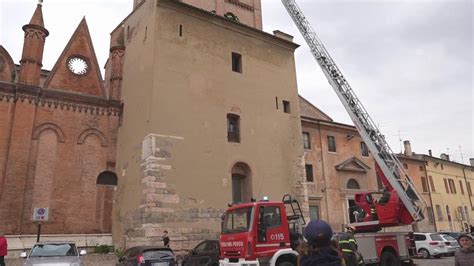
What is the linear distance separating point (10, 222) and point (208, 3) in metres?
16.2

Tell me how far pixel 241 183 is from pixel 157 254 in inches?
361

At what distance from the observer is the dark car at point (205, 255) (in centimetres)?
1415

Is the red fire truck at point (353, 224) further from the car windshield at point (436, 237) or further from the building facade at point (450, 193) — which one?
the building facade at point (450, 193)

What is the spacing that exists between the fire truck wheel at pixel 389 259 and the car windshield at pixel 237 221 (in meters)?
5.41

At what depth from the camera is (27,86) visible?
62.4 ft

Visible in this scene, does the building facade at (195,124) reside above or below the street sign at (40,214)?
above

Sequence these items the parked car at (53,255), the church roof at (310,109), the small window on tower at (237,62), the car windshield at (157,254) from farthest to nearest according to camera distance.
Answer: the church roof at (310,109)
the small window on tower at (237,62)
the car windshield at (157,254)
the parked car at (53,255)

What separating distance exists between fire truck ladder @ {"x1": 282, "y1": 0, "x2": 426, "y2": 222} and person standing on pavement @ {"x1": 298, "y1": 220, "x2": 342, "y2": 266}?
12.4 m

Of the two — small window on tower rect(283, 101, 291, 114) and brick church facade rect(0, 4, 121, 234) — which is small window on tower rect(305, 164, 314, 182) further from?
brick church facade rect(0, 4, 121, 234)

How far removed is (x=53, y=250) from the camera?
12.1m

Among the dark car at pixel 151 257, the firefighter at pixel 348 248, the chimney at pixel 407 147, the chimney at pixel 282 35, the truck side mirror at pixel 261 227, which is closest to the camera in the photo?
the firefighter at pixel 348 248

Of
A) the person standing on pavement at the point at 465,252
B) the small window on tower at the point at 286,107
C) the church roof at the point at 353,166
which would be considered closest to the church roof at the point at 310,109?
the church roof at the point at 353,166

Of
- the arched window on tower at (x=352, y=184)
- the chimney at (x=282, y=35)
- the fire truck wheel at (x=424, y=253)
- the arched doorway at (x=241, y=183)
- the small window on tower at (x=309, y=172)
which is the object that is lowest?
the fire truck wheel at (x=424, y=253)

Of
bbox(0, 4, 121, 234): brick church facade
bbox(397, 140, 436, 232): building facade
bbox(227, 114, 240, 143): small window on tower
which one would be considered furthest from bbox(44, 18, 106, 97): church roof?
bbox(397, 140, 436, 232): building facade
